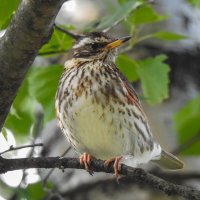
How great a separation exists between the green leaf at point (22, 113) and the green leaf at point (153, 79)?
2.92ft

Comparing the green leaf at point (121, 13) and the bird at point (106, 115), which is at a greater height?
the green leaf at point (121, 13)

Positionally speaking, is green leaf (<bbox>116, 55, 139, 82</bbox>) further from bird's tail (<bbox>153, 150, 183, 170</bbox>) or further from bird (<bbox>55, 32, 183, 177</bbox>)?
bird's tail (<bbox>153, 150, 183, 170</bbox>)

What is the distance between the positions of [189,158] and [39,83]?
1386mm

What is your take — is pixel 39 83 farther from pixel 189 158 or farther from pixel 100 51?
pixel 189 158

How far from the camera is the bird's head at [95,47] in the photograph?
527cm

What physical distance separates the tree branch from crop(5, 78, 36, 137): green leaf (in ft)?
3.46

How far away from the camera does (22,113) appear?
514cm

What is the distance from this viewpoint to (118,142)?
15.8 ft

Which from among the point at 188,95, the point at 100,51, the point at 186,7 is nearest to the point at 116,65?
the point at 100,51

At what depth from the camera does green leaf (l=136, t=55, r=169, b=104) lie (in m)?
4.91

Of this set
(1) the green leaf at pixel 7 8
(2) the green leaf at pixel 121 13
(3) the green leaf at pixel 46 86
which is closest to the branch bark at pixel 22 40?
(1) the green leaf at pixel 7 8

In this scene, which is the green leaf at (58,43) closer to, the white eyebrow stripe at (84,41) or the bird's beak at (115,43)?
the bird's beak at (115,43)

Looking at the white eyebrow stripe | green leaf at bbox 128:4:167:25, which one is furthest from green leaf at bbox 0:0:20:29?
A: the white eyebrow stripe

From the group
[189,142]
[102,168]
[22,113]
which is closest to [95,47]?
[22,113]
